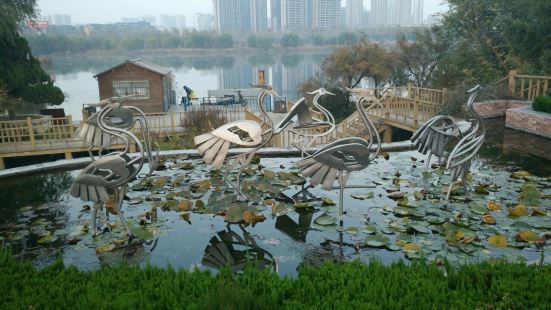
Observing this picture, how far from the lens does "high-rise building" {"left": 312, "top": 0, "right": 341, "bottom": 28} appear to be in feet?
396

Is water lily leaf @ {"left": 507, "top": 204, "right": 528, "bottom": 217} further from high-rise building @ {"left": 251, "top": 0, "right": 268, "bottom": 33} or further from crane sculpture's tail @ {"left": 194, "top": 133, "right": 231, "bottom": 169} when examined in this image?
high-rise building @ {"left": 251, "top": 0, "right": 268, "bottom": 33}

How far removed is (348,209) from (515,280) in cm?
264

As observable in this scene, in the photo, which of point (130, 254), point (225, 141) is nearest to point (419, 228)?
point (225, 141)

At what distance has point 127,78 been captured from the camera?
20.7 meters

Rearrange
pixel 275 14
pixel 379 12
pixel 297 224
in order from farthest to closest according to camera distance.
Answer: pixel 379 12 < pixel 275 14 < pixel 297 224

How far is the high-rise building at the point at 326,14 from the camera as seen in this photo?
396 ft

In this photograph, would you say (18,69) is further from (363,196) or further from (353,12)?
(353,12)

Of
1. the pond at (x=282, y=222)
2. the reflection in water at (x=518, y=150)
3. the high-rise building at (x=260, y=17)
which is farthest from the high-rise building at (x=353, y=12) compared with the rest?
the pond at (x=282, y=222)

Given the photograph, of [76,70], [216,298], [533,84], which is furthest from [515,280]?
[76,70]

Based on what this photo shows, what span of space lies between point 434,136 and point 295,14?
404ft

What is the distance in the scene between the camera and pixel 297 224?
5348 millimetres

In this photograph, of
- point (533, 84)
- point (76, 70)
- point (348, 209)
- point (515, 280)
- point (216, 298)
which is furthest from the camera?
point (76, 70)

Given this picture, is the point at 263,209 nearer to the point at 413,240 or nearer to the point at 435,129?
the point at 413,240

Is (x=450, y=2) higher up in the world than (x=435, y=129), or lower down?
higher up
